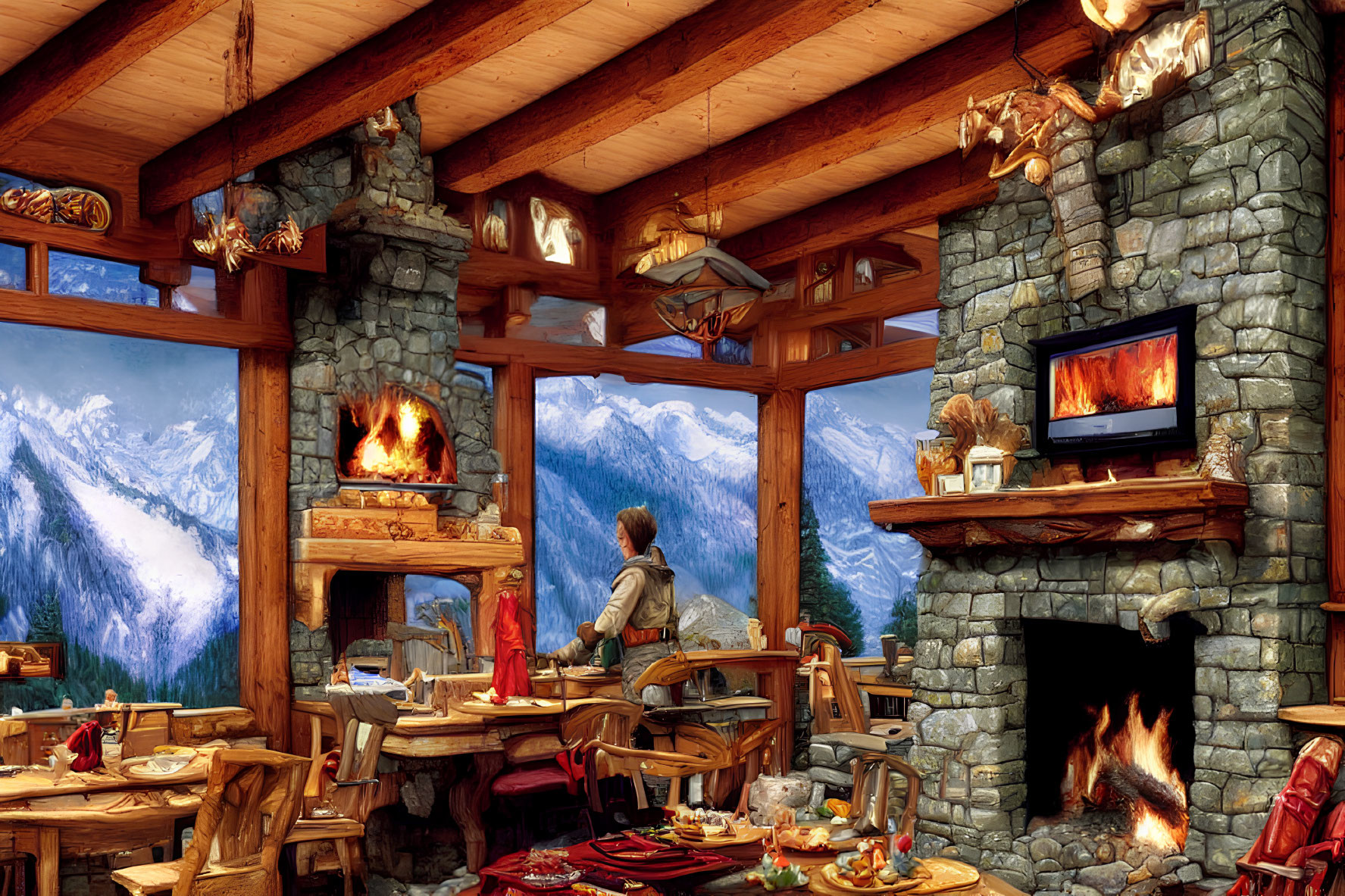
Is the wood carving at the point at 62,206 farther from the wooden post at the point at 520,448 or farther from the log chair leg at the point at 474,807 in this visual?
the log chair leg at the point at 474,807

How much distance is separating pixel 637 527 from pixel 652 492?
5156mm

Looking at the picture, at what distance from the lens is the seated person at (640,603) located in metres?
7.12

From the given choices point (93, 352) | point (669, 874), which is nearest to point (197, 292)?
point (93, 352)

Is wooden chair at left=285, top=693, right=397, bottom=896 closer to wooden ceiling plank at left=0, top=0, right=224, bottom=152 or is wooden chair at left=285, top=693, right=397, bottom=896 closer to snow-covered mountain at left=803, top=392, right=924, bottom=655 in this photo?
wooden ceiling plank at left=0, top=0, right=224, bottom=152

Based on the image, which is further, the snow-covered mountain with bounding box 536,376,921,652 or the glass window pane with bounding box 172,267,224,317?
the snow-covered mountain with bounding box 536,376,921,652

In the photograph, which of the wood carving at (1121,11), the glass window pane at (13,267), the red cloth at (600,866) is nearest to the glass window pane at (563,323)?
the glass window pane at (13,267)

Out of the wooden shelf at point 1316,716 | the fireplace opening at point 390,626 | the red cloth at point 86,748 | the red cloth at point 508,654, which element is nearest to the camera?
the wooden shelf at point 1316,716

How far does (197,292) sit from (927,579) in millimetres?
5546

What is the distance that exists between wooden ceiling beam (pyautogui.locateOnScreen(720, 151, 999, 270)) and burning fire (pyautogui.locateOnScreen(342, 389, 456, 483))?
3.68 meters

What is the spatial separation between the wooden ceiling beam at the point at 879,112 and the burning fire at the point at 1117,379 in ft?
6.02

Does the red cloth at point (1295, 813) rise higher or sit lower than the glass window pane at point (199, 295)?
lower

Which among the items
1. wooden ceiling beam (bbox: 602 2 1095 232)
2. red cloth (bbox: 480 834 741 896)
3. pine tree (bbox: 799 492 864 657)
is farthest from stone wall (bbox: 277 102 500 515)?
red cloth (bbox: 480 834 741 896)

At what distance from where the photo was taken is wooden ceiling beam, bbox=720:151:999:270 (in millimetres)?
8727

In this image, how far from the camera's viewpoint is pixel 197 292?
8.74 metres
